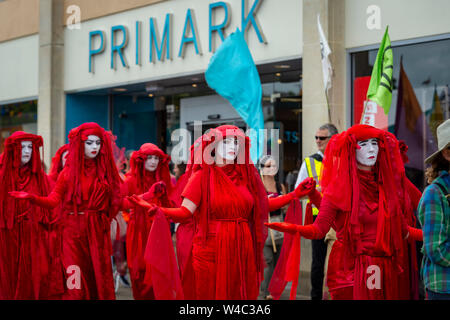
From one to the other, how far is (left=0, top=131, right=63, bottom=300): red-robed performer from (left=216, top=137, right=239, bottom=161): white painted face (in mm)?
2793

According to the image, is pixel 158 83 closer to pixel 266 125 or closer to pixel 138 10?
pixel 138 10

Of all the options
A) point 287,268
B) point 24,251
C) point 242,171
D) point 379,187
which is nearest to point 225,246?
point 287,268

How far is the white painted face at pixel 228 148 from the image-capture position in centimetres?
645

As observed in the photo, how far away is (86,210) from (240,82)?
2439mm

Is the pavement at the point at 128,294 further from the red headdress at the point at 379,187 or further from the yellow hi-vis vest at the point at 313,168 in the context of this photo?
the red headdress at the point at 379,187

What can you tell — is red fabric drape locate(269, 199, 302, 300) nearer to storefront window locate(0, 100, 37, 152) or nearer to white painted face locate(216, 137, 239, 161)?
white painted face locate(216, 137, 239, 161)

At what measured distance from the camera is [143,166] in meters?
9.47

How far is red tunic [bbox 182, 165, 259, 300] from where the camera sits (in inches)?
247

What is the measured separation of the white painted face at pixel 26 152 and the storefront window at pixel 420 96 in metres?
4.71

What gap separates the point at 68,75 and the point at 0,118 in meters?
3.32

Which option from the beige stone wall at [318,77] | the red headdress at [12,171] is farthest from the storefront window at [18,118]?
the red headdress at [12,171]

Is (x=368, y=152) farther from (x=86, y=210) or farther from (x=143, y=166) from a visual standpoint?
(x=143, y=166)

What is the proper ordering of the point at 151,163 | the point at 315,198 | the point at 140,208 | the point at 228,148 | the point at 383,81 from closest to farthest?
1. the point at 228,148
2. the point at 315,198
3. the point at 383,81
4. the point at 140,208
5. the point at 151,163
